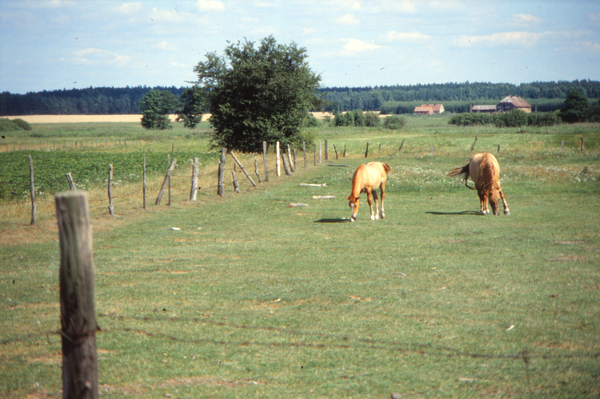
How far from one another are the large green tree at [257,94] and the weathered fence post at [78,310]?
131 ft

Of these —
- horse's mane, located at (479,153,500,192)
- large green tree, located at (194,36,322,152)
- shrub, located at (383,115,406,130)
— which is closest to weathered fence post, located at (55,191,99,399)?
horse's mane, located at (479,153,500,192)

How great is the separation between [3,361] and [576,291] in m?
8.08

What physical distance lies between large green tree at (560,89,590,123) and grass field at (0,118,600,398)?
8637 centimetres

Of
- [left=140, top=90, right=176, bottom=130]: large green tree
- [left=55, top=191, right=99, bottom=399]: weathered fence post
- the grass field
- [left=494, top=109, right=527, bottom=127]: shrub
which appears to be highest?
[left=140, top=90, right=176, bottom=130]: large green tree

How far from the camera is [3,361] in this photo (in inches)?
207

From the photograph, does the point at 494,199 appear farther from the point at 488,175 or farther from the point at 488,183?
the point at 488,175

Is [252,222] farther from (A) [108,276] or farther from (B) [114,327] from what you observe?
(B) [114,327]

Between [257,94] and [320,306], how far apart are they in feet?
123

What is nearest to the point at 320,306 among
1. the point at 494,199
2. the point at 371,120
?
the point at 494,199

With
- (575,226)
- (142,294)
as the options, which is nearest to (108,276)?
(142,294)

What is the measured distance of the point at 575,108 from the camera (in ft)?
297

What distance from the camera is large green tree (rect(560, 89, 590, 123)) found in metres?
89.4

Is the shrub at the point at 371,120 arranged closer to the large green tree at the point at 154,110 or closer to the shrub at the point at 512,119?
the shrub at the point at 512,119

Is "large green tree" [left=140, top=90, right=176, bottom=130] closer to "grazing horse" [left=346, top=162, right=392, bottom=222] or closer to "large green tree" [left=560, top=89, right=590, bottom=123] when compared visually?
"large green tree" [left=560, top=89, right=590, bottom=123]
